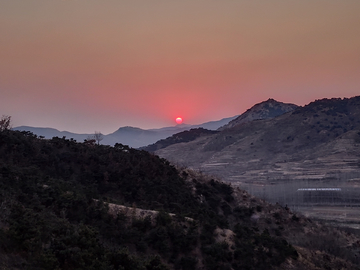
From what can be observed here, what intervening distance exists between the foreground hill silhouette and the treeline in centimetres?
5

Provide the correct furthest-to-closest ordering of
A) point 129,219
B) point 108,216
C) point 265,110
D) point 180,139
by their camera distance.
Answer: point 265,110 < point 180,139 < point 129,219 < point 108,216

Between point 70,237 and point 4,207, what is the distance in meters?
3.30

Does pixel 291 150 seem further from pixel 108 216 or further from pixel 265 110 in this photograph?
pixel 108 216

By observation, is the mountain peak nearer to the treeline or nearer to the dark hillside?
the dark hillside

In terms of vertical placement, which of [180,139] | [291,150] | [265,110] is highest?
[265,110]

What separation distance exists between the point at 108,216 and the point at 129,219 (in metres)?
1.14

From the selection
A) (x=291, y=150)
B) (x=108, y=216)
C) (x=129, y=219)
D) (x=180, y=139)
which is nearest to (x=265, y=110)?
(x=180, y=139)

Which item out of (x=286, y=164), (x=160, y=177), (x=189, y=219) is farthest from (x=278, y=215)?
(x=286, y=164)

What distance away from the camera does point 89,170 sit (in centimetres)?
2598

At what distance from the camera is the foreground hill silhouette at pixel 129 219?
11664 mm

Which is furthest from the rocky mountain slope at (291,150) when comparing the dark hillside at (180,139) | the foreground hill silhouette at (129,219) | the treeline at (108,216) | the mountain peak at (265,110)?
the mountain peak at (265,110)

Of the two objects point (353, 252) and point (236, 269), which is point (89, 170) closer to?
point (236, 269)

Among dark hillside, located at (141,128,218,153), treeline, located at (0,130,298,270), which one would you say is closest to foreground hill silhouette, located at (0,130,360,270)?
treeline, located at (0,130,298,270)

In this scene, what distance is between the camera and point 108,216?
17844 millimetres
